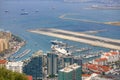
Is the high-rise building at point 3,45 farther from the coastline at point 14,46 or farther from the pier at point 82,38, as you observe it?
the pier at point 82,38

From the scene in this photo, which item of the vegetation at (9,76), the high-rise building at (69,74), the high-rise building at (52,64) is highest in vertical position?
the vegetation at (9,76)

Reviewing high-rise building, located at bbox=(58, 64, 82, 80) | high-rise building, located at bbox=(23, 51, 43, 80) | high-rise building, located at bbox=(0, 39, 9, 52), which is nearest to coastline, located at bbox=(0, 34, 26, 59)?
high-rise building, located at bbox=(0, 39, 9, 52)

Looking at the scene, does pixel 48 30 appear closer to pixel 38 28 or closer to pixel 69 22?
pixel 38 28

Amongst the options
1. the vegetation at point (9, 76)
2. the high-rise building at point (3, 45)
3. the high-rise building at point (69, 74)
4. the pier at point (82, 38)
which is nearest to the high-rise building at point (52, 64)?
the high-rise building at point (69, 74)

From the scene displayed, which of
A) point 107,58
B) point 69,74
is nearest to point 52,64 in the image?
point 69,74

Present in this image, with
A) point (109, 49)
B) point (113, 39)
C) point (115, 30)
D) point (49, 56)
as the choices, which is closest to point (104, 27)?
point (115, 30)

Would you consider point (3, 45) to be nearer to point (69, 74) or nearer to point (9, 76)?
point (69, 74)

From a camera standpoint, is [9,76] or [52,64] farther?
[52,64]

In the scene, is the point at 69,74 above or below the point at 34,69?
above
